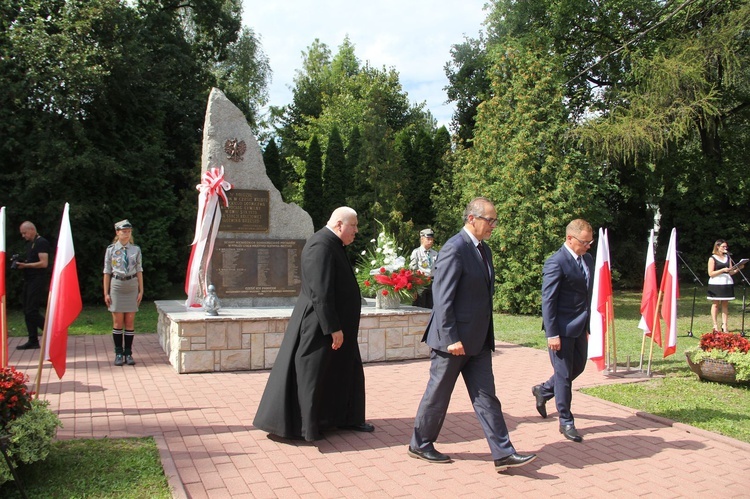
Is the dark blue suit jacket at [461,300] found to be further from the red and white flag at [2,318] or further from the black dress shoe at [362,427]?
the red and white flag at [2,318]

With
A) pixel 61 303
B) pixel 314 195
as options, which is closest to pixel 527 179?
pixel 314 195

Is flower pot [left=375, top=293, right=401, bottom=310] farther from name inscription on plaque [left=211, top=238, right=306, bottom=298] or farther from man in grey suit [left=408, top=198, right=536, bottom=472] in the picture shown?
man in grey suit [left=408, top=198, right=536, bottom=472]

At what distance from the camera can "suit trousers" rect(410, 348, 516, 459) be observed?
439cm

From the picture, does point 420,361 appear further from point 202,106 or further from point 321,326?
point 202,106

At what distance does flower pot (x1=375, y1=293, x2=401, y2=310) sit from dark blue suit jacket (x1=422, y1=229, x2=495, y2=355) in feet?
15.1

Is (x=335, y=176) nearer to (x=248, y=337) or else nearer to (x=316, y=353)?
(x=248, y=337)

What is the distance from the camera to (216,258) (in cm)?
916

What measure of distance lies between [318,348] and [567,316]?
7.40 feet

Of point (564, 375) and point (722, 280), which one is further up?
point (722, 280)

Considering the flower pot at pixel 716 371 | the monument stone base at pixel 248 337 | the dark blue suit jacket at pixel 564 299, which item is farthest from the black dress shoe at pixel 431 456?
the flower pot at pixel 716 371

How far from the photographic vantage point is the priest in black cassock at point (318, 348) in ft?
16.0

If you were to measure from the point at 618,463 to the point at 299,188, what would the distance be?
2020cm

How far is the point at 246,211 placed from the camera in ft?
31.3

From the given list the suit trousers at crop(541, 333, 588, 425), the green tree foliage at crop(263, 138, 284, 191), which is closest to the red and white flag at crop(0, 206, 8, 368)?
the suit trousers at crop(541, 333, 588, 425)
